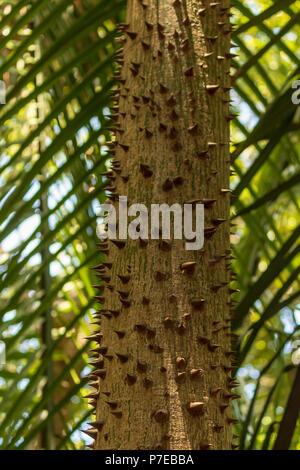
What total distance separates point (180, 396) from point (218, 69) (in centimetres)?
43

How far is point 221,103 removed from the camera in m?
0.78

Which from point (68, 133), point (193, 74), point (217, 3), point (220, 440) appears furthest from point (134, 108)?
point (220, 440)

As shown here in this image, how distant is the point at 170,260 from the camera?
67 cm

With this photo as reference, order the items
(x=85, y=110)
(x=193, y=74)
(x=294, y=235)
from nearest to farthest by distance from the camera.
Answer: (x=193, y=74), (x=294, y=235), (x=85, y=110)

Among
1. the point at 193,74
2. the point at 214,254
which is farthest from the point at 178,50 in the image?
the point at 214,254

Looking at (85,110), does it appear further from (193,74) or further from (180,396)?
(180,396)

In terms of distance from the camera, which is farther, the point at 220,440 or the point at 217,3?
the point at 217,3

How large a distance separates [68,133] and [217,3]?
36cm

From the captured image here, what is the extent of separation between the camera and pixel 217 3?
2.74 ft

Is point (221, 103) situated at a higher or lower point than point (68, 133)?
lower

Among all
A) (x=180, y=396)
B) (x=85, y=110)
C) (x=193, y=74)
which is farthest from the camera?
(x=85, y=110)

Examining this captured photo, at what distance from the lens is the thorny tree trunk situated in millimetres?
613

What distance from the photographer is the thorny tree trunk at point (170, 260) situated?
61 cm
